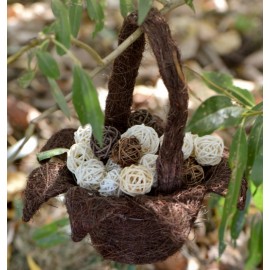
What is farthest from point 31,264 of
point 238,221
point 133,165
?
point 133,165

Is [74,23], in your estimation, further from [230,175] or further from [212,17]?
[212,17]

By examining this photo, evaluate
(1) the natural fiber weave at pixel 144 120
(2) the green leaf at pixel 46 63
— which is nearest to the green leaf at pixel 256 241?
(1) the natural fiber weave at pixel 144 120

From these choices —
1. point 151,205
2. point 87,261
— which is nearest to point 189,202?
point 151,205

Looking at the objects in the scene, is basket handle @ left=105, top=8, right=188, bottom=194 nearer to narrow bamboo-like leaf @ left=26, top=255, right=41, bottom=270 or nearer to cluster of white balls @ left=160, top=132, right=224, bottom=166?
cluster of white balls @ left=160, top=132, right=224, bottom=166

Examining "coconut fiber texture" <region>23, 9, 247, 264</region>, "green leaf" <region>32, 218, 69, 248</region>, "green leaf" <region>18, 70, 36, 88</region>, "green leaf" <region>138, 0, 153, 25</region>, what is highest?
"green leaf" <region>138, 0, 153, 25</region>

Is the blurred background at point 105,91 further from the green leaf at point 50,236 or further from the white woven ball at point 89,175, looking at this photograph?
the white woven ball at point 89,175

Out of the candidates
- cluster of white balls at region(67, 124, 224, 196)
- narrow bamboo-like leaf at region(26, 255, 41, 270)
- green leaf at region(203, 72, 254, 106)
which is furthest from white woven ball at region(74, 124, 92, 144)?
narrow bamboo-like leaf at region(26, 255, 41, 270)
